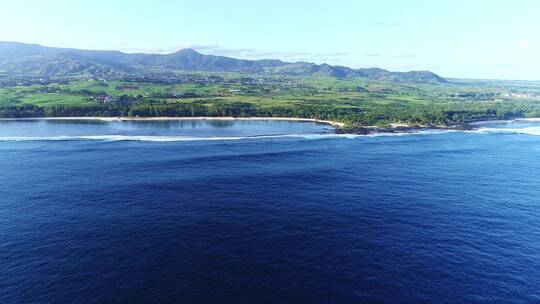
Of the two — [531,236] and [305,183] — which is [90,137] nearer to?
[305,183]

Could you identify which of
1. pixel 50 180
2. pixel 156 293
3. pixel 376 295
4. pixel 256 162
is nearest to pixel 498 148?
pixel 256 162

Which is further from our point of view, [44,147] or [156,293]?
[44,147]

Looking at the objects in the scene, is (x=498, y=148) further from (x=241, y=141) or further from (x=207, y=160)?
(x=207, y=160)

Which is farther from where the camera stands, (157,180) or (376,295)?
(157,180)

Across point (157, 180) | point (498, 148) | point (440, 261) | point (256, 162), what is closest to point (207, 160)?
point (256, 162)

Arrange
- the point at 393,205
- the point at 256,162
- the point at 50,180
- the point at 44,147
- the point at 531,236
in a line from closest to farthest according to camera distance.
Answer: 1. the point at 531,236
2. the point at 393,205
3. the point at 50,180
4. the point at 256,162
5. the point at 44,147

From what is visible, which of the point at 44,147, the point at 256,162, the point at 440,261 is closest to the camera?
the point at 440,261
